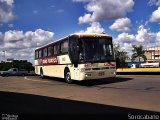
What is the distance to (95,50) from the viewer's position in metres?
19.9

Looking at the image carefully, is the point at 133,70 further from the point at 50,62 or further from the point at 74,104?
the point at 74,104

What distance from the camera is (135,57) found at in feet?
401

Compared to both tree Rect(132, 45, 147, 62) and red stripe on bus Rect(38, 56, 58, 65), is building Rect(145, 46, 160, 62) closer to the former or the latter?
tree Rect(132, 45, 147, 62)

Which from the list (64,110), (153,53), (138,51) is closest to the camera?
(64,110)

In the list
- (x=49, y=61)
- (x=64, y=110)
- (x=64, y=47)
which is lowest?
(x=64, y=110)

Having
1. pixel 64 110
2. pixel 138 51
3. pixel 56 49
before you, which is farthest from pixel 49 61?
pixel 138 51

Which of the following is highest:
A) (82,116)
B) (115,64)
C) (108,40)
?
(108,40)

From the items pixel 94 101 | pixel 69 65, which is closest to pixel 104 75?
pixel 69 65

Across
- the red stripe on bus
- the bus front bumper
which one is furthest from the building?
the bus front bumper

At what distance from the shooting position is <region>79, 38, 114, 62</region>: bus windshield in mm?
19734

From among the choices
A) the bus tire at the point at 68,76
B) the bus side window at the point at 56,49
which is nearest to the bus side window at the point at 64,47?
the bus tire at the point at 68,76

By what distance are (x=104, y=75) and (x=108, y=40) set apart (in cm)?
225

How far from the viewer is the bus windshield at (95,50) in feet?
64.7

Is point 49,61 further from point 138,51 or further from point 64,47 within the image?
point 138,51
